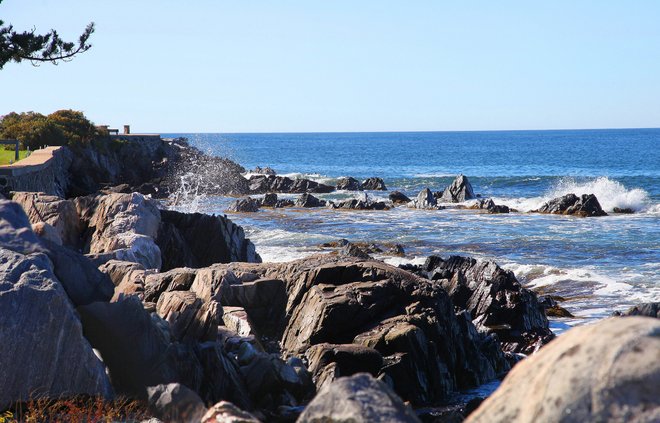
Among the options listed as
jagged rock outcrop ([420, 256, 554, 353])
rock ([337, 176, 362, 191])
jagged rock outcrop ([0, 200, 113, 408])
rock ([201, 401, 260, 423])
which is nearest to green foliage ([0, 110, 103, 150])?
rock ([337, 176, 362, 191])

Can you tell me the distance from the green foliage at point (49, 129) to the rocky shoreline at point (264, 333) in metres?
29.0

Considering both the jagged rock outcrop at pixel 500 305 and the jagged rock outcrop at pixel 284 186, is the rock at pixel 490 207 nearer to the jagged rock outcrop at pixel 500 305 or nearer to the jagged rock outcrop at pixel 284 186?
the jagged rock outcrop at pixel 284 186

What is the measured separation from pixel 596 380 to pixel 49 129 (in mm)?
50580

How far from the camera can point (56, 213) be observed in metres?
17.3

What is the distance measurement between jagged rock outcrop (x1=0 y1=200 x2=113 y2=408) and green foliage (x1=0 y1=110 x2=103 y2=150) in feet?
121

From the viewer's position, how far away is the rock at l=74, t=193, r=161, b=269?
657 inches

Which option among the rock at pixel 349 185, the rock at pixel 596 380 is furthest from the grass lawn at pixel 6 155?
the rock at pixel 349 185

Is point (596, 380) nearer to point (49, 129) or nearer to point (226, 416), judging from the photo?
point (226, 416)

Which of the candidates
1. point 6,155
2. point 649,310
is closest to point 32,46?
point 6,155

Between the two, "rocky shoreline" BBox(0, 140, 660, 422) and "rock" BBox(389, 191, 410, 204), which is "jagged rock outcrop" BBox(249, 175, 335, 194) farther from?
"rocky shoreline" BBox(0, 140, 660, 422)

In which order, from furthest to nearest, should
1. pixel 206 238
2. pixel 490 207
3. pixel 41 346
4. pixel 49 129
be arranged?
1. pixel 49 129
2. pixel 490 207
3. pixel 206 238
4. pixel 41 346

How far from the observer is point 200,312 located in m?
11.4

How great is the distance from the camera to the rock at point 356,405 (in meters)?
4.93

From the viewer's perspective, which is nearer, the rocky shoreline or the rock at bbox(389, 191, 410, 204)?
the rocky shoreline
